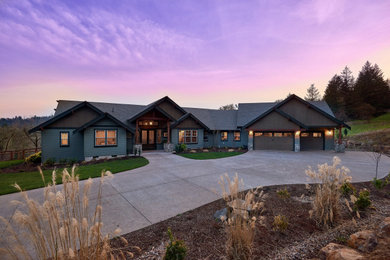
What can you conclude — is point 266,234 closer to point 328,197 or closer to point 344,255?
point 344,255

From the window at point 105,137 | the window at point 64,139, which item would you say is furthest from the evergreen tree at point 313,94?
the window at point 64,139

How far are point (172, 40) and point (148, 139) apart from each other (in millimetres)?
11202

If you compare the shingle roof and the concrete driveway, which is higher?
the shingle roof

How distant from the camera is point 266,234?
11.6 ft

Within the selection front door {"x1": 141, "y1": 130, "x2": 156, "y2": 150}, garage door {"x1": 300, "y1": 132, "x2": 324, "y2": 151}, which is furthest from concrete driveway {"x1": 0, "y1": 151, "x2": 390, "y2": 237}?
garage door {"x1": 300, "y1": 132, "x2": 324, "y2": 151}

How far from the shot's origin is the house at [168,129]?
14.6 meters

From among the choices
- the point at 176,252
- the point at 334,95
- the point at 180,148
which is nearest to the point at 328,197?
the point at 176,252

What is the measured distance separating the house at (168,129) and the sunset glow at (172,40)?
392cm

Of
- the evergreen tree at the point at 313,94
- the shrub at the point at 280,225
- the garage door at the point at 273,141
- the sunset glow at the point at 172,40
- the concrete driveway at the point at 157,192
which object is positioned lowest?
the concrete driveway at the point at 157,192

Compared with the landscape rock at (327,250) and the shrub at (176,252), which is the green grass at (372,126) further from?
the shrub at (176,252)

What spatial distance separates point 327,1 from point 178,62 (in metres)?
13.5

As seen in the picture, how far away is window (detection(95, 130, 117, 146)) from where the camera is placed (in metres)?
14.8

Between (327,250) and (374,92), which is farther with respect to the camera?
(374,92)

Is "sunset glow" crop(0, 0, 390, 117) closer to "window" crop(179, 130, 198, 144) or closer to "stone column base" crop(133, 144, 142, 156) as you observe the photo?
"window" crop(179, 130, 198, 144)
